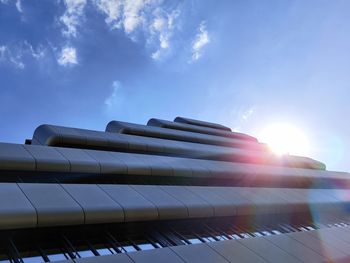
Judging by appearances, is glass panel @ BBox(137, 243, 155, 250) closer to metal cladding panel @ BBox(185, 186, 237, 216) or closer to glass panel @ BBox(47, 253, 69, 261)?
glass panel @ BBox(47, 253, 69, 261)

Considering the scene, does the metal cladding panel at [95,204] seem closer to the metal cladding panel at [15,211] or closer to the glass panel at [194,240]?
the metal cladding panel at [15,211]

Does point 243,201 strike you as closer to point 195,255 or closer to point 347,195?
point 195,255

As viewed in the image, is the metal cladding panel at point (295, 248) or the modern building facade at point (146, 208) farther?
the metal cladding panel at point (295, 248)

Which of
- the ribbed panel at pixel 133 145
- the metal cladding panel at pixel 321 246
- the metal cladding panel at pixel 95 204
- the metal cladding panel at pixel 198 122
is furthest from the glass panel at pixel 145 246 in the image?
the metal cladding panel at pixel 198 122

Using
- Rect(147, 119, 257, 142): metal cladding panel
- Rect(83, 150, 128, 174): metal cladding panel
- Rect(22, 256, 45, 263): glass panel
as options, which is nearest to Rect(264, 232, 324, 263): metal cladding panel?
Rect(83, 150, 128, 174): metal cladding panel

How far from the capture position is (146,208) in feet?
44.1

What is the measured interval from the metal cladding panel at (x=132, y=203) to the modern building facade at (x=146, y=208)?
41 mm

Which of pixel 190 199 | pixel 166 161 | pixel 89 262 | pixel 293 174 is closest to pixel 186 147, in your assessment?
pixel 166 161

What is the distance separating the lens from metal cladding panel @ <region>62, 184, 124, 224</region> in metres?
11.9

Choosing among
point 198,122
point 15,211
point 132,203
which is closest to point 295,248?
point 132,203

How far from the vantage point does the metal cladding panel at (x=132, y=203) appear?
508 inches

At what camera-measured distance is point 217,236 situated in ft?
49.2

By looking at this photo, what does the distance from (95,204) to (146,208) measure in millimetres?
1975

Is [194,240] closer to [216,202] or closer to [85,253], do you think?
[216,202]
